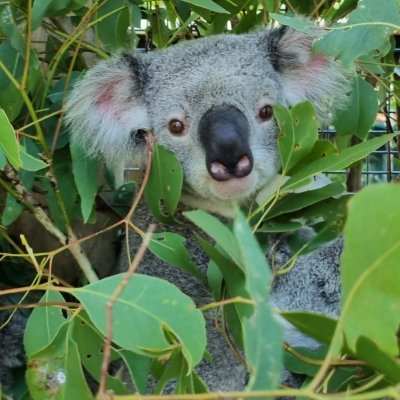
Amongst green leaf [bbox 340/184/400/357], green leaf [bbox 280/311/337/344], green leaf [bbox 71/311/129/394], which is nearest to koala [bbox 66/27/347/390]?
green leaf [bbox 71/311/129/394]

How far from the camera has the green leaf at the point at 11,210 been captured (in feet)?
6.36

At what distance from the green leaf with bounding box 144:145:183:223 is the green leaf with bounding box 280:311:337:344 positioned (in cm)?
73

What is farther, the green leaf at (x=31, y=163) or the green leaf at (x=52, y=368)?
the green leaf at (x=31, y=163)

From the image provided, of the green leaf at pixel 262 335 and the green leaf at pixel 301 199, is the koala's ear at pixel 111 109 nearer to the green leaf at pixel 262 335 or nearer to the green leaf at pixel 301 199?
the green leaf at pixel 301 199

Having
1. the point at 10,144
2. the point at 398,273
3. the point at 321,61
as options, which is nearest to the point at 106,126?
the point at 321,61

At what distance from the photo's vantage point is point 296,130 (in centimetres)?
149

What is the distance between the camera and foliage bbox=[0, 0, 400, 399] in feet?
2.60

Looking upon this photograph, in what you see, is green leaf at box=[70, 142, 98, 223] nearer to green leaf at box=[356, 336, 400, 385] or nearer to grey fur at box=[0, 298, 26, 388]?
grey fur at box=[0, 298, 26, 388]

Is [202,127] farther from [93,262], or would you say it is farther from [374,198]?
[374,198]

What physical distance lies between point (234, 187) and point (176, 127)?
29 centimetres

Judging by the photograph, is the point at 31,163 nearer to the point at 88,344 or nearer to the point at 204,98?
the point at 88,344

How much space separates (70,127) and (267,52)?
0.61 meters

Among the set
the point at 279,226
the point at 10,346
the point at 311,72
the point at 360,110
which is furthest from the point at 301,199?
the point at 10,346

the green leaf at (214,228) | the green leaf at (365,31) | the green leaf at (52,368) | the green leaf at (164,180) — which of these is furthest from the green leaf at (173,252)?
the green leaf at (365,31)
